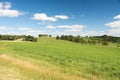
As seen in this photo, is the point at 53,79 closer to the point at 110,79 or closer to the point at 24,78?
the point at 24,78

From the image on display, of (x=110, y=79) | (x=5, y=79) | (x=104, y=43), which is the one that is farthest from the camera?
(x=104, y=43)

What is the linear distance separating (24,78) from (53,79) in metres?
1.74

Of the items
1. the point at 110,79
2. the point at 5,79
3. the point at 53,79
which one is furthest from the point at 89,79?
the point at 5,79

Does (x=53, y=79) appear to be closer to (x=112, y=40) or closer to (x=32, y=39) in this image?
(x=32, y=39)

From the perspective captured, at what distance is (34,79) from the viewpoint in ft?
36.4

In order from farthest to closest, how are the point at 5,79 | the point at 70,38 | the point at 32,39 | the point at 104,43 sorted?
the point at 70,38
the point at 32,39
the point at 104,43
the point at 5,79

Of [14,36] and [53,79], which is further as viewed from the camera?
[14,36]

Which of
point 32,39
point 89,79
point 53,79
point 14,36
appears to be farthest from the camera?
point 14,36

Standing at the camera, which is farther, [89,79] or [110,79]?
[110,79]

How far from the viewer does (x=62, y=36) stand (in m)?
151

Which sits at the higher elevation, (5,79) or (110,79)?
(5,79)

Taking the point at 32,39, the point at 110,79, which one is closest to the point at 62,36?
the point at 32,39

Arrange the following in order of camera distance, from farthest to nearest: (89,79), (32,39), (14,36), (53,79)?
(14,36) < (32,39) < (89,79) < (53,79)

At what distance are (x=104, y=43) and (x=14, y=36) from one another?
71020mm
